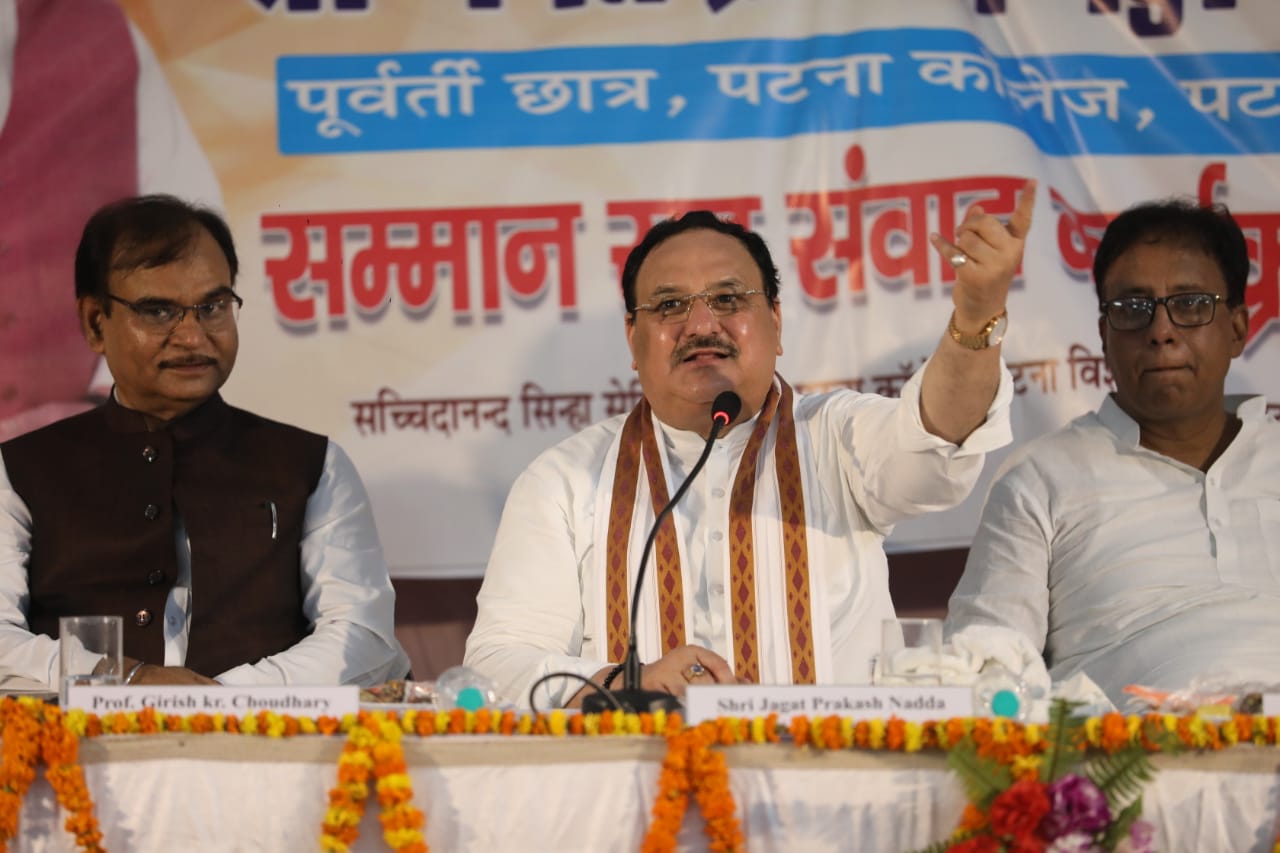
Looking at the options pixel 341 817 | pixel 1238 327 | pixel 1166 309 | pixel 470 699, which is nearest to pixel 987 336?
pixel 470 699

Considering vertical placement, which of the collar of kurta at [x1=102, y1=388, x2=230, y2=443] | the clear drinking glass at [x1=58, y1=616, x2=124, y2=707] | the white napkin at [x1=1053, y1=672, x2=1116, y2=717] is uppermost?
the collar of kurta at [x1=102, y1=388, x2=230, y2=443]

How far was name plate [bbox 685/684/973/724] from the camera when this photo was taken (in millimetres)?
2025

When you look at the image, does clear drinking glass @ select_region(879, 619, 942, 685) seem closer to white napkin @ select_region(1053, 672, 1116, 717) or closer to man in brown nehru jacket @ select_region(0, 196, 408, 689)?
white napkin @ select_region(1053, 672, 1116, 717)

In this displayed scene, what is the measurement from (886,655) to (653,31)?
99.8 inches

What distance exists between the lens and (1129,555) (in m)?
3.48

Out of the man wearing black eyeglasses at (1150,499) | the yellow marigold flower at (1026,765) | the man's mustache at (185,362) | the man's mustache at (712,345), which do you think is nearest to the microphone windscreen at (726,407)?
the man's mustache at (712,345)

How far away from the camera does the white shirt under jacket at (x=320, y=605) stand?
321 centimetres

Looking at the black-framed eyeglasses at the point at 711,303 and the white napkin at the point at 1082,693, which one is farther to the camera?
the black-framed eyeglasses at the point at 711,303

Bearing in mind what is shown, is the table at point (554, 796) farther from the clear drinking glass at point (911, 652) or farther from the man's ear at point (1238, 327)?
the man's ear at point (1238, 327)

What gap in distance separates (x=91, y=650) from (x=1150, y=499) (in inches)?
→ 94.6

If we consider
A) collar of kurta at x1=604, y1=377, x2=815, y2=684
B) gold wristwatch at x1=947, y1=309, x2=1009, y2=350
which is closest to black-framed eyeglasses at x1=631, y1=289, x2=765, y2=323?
collar of kurta at x1=604, y1=377, x2=815, y2=684

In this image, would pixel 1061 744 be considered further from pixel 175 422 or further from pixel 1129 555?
pixel 175 422

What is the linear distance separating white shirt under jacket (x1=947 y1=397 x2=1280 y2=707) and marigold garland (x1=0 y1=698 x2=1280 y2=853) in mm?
1396

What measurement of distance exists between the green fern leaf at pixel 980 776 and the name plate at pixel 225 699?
848 millimetres
